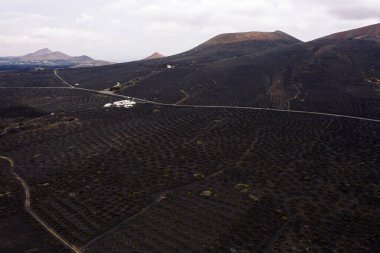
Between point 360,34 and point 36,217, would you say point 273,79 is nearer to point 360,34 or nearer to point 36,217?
point 36,217

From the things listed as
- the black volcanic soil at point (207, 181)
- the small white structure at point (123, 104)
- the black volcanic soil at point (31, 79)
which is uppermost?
the black volcanic soil at point (31, 79)

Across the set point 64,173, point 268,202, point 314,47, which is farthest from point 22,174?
point 314,47

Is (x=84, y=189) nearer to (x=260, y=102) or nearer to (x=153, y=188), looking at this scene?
(x=153, y=188)

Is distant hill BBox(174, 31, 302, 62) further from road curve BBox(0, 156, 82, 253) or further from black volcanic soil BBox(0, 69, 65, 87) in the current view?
road curve BBox(0, 156, 82, 253)

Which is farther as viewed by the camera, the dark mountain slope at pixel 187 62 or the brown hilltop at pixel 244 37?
the brown hilltop at pixel 244 37

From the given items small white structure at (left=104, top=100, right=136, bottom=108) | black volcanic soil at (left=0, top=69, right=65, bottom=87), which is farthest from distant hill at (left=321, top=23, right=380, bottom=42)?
black volcanic soil at (left=0, top=69, right=65, bottom=87)

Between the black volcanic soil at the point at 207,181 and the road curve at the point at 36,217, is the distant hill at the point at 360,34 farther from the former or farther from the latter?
the road curve at the point at 36,217

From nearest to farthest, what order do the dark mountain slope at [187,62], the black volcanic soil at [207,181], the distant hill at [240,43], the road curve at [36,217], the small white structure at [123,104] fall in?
the road curve at [36,217]
the black volcanic soil at [207,181]
the small white structure at [123,104]
the dark mountain slope at [187,62]
the distant hill at [240,43]

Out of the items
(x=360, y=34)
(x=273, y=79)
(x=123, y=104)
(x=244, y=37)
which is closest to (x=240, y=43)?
(x=244, y=37)

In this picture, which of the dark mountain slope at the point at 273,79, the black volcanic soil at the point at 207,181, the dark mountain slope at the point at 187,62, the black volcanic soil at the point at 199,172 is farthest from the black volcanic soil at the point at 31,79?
the black volcanic soil at the point at 207,181
